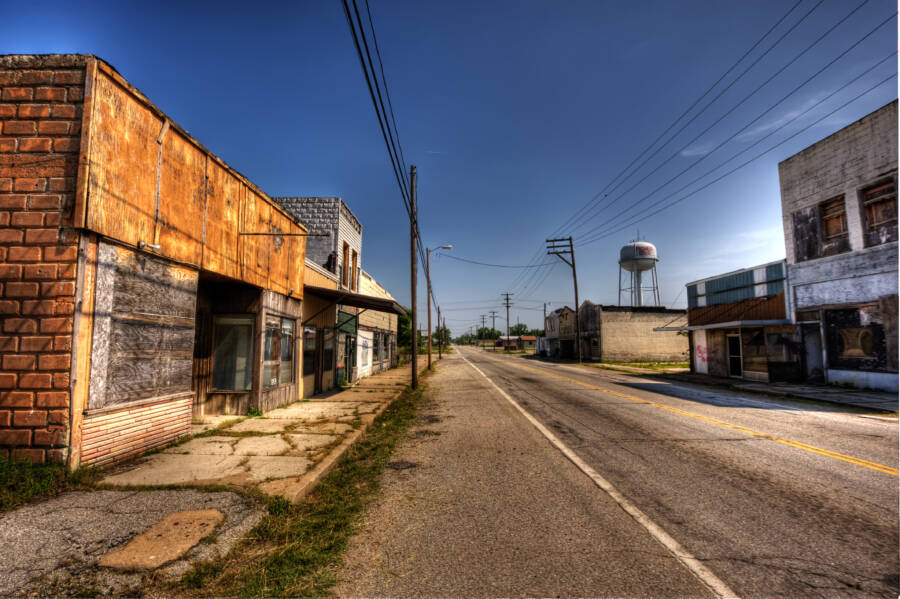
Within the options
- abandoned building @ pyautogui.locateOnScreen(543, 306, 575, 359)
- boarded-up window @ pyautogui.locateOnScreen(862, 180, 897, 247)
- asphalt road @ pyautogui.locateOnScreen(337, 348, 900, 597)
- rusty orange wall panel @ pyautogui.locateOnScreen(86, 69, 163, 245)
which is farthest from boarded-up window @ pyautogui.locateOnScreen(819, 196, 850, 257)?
abandoned building @ pyautogui.locateOnScreen(543, 306, 575, 359)

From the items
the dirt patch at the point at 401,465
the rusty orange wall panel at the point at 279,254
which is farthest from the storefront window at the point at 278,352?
the dirt patch at the point at 401,465

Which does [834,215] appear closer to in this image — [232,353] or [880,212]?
[880,212]

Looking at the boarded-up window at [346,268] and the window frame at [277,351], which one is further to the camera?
the boarded-up window at [346,268]

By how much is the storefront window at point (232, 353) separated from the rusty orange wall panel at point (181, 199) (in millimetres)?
2693

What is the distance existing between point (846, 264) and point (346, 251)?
21.1 meters

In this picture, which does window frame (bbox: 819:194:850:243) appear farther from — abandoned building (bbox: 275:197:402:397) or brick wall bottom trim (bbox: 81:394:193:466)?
brick wall bottom trim (bbox: 81:394:193:466)

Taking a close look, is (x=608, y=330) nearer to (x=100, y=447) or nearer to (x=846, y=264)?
(x=846, y=264)

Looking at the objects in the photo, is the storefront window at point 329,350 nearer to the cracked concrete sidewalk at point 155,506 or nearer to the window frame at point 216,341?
the window frame at point 216,341

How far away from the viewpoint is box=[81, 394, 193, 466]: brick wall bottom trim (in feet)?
18.1

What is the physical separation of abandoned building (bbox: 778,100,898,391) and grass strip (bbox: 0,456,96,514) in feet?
72.8

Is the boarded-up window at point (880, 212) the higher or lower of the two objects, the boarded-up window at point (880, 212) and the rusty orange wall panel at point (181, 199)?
the higher

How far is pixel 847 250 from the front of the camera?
52.5 ft

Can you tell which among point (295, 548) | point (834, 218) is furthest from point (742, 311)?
point (295, 548)

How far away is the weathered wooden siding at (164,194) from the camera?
18.8 feet
